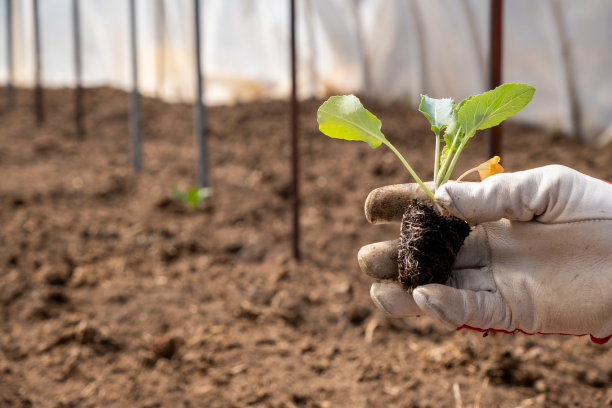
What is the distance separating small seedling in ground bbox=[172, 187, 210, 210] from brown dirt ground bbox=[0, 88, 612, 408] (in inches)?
2.7

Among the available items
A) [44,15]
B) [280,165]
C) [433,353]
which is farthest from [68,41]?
[433,353]

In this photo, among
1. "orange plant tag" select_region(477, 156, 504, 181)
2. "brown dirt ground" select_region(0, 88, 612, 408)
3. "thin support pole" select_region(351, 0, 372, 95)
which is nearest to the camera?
"orange plant tag" select_region(477, 156, 504, 181)

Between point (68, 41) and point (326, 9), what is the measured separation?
13.0ft

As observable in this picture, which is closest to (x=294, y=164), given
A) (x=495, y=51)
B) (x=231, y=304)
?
(x=231, y=304)

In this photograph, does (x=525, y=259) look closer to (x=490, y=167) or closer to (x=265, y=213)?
(x=490, y=167)

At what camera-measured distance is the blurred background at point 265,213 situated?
180cm

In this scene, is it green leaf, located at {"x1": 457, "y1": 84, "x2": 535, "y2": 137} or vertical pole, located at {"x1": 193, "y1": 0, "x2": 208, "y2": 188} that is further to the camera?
vertical pole, located at {"x1": 193, "y1": 0, "x2": 208, "y2": 188}

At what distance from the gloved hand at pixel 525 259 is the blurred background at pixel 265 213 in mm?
572

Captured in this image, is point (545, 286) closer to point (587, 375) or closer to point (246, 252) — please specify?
point (587, 375)

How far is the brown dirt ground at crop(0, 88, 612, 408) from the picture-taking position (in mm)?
1751

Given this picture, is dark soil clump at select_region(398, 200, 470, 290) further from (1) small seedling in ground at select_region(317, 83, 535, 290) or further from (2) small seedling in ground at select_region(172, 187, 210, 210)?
(2) small seedling in ground at select_region(172, 187, 210, 210)

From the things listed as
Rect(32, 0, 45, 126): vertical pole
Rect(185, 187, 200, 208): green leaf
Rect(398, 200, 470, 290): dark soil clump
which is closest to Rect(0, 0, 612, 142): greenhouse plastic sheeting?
Rect(32, 0, 45, 126): vertical pole

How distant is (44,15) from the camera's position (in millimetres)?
8023

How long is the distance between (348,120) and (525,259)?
1.51 feet
